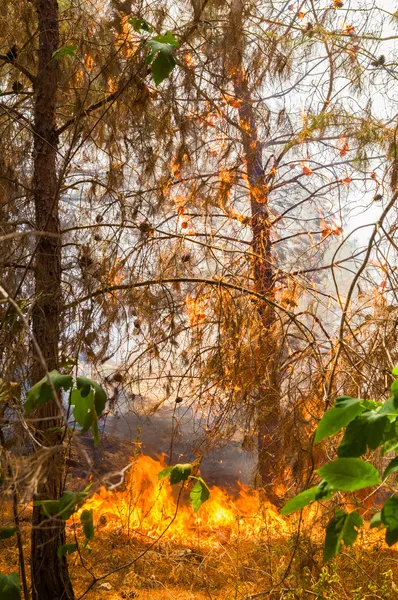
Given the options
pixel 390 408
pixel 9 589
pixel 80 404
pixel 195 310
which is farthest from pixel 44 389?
pixel 195 310

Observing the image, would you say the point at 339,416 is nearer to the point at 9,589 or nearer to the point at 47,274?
the point at 9,589

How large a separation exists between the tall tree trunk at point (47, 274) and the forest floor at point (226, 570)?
0.25 meters

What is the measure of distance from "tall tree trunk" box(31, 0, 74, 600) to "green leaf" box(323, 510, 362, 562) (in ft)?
5.58

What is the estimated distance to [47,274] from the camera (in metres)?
2.55

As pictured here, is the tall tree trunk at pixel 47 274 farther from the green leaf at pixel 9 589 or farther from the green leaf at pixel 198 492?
the green leaf at pixel 9 589

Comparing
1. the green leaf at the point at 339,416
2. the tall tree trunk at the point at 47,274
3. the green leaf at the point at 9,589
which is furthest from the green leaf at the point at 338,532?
the tall tree trunk at the point at 47,274

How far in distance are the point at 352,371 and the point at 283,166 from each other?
2.36 m

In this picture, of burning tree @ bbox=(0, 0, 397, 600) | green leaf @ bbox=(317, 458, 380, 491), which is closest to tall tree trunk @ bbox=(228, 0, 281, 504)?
burning tree @ bbox=(0, 0, 397, 600)

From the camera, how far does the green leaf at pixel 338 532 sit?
2.53 ft

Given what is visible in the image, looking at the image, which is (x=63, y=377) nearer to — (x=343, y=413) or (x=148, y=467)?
(x=343, y=413)

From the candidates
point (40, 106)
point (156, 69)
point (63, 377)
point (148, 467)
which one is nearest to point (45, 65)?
point (40, 106)

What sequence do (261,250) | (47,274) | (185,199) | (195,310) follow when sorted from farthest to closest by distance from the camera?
1. (261,250)
2. (185,199)
3. (195,310)
4. (47,274)

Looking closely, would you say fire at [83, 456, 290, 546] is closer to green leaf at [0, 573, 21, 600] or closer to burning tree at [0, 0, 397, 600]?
burning tree at [0, 0, 397, 600]

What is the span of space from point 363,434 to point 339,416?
0.13 ft
